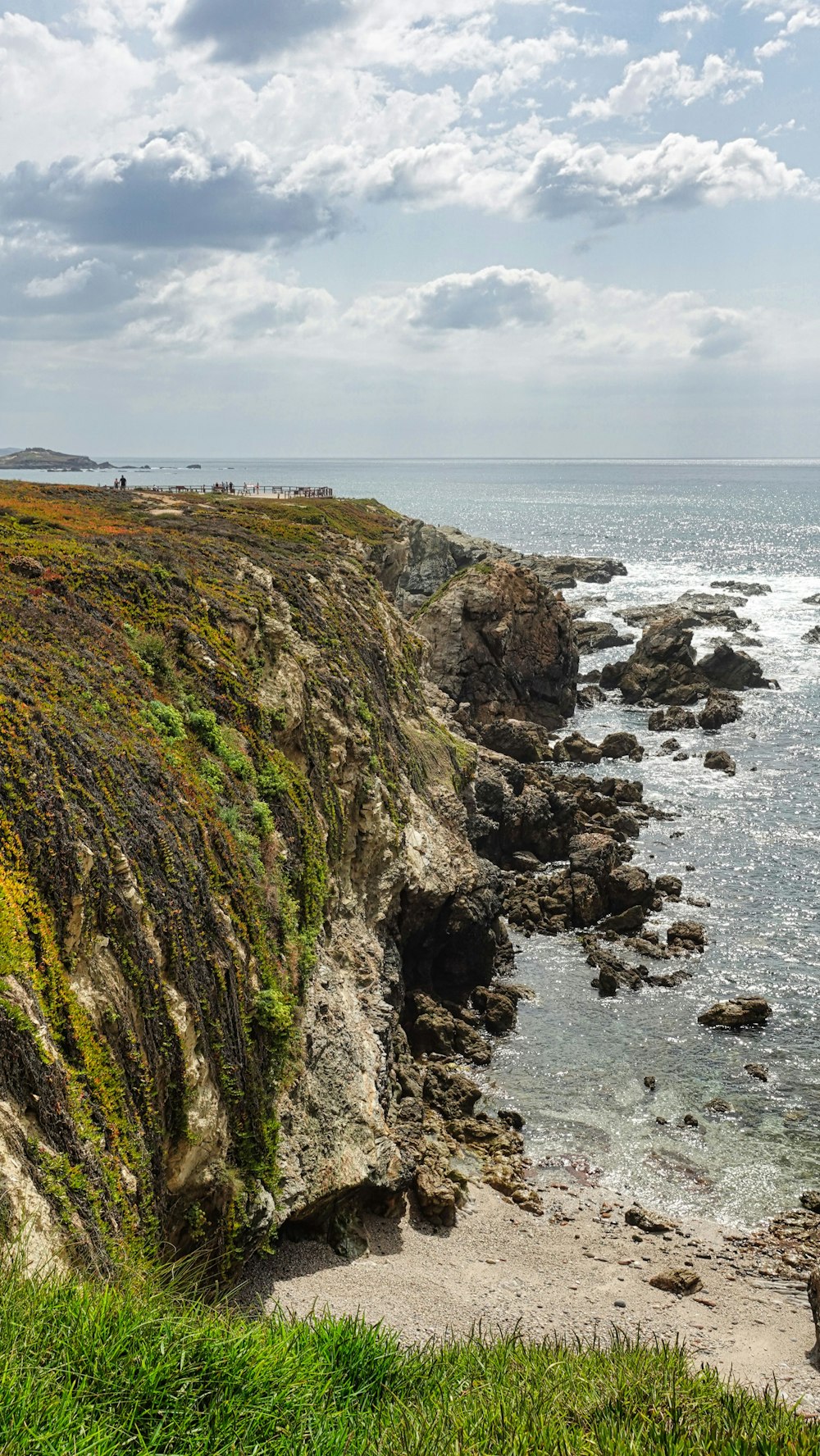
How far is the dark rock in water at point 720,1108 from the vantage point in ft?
97.8

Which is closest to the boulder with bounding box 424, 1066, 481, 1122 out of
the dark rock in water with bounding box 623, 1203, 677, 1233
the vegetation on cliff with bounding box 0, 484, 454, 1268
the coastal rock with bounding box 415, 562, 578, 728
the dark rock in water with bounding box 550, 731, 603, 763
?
the dark rock in water with bounding box 623, 1203, 677, 1233

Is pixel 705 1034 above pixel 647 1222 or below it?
above

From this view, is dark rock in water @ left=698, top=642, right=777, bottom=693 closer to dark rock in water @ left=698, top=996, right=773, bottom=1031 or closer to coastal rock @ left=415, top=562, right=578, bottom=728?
coastal rock @ left=415, top=562, right=578, bottom=728

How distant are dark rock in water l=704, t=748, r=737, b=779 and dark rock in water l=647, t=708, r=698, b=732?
766cm

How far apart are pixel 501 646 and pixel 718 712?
16391 mm

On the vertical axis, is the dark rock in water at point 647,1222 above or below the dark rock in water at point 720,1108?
below

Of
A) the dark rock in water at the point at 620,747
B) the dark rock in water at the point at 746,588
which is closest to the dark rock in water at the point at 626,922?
the dark rock in water at the point at 620,747

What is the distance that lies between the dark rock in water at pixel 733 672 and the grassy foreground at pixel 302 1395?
72786 millimetres

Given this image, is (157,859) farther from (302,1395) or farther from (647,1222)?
(647,1222)

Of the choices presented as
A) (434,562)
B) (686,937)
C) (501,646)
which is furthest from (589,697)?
(686,937)

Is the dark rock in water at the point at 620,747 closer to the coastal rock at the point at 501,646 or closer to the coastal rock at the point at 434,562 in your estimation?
the coastal rock at the point at 501,646

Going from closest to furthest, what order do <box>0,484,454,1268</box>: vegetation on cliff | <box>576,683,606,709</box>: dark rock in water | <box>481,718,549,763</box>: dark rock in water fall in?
<box>0,484,454,1268</box>: vegetation on cliff → <box>481,718,549,763</box>: dark rock in water → <box>576,683,606,709</box>: dark rock in water

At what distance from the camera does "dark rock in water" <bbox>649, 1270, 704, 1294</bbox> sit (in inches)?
898

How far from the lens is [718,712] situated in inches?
2793
